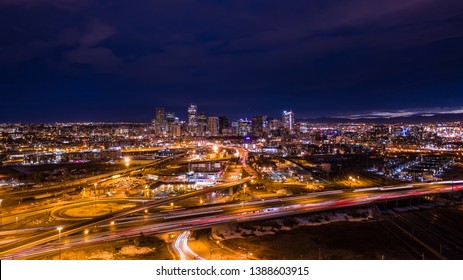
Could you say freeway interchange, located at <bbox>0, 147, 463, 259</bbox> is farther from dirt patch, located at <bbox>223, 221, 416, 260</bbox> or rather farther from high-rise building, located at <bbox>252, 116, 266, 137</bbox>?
high-rise building, located at <bbox>252, 116, 266, 137</bbox>

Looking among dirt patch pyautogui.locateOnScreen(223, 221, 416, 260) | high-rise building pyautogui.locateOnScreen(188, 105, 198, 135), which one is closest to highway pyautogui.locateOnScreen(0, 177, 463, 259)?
dirt patch pyautogui.locateOnScreen(223, 221, 416, 260)

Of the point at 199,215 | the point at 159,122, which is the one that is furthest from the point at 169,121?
the point at 199,215

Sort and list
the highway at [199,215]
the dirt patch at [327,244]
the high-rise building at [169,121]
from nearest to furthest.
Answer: the highway at [199,215] < the dirt patch at [327,244] < the high-rise building at [169,121]

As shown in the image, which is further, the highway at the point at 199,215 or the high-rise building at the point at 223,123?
the high-rise building at the point at 223,123

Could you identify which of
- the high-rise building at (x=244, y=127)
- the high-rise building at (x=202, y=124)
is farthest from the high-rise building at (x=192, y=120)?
the high-rise building at (x=244, y=127)

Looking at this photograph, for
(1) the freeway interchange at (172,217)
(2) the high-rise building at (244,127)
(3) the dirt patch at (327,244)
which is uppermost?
(2) the high-rise building at (244,127)

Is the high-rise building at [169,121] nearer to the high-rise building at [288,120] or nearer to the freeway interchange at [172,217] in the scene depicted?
the high-rise building at [288,120]

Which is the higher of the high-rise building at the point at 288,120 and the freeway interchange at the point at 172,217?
the high-rise building at the point at 288,120
